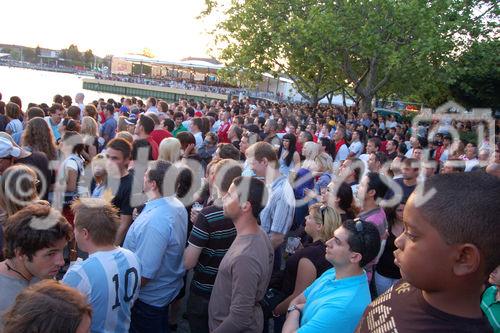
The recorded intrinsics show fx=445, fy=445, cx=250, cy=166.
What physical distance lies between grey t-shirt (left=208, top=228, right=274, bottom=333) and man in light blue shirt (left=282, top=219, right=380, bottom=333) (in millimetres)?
251


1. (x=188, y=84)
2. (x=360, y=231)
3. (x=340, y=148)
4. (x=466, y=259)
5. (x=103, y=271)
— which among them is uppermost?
(x=188, y=84)

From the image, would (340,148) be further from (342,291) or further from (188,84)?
(188,84)

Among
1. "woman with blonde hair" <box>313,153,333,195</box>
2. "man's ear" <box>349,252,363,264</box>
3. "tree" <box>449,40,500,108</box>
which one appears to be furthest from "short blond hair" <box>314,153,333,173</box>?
"tree" <box>449,40,500,108</box>

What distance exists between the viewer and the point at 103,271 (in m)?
2.52

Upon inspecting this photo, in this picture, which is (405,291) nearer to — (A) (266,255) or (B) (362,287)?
(B) (362,287)

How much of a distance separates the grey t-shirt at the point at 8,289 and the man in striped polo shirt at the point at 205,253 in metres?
1.18

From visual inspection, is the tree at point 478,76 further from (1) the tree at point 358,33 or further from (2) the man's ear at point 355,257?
(2) the man's ear at point 355,257

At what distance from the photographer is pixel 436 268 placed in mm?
1371

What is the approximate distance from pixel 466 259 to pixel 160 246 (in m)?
2.26

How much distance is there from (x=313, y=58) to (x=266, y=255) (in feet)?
56.4

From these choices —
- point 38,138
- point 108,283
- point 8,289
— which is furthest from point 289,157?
point 8,289

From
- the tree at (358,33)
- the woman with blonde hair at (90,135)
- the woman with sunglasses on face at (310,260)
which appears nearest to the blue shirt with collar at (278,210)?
the woman with sunglasses on face at (310,260)

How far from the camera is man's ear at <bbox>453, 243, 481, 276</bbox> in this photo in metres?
1.33

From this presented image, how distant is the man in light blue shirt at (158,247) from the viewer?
3172 millimetres
